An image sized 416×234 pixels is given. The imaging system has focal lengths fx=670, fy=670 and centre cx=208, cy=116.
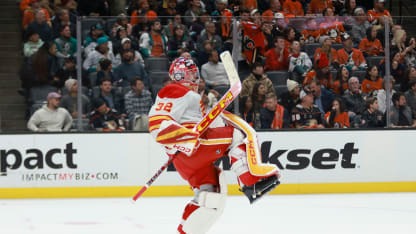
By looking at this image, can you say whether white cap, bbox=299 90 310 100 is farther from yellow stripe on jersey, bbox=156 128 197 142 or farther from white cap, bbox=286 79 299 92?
yellow stripe on jersey, bbox=156 128 197 142

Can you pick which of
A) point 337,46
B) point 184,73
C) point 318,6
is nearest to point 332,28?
point 337,46

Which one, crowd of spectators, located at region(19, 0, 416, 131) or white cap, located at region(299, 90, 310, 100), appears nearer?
crowd of spectators, located at region(19, 0, 416, 131)

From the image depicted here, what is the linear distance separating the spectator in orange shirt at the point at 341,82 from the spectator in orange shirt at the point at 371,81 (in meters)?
0.21

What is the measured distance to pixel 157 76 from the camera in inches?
280

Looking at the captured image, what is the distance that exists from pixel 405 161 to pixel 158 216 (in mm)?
3172

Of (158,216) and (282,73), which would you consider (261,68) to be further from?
(158,216)

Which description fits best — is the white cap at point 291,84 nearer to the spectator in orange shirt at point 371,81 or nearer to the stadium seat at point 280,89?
the stadium seat at point 280,89

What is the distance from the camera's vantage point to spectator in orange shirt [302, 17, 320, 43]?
7.42m

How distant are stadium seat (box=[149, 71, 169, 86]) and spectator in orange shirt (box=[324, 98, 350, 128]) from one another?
1.86 m

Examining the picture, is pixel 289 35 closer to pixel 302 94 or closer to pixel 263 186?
pixel 302 94

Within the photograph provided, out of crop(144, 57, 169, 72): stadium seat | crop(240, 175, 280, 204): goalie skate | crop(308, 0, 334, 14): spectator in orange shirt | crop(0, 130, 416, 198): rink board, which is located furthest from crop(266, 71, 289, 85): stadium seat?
crop(240, 175, 280, 204): goalie skate

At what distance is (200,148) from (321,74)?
143 inches

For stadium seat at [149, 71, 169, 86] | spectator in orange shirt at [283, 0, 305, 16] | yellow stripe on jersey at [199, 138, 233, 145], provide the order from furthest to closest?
1. spectator in orange shirt at [283, 0, 305, 16]
2. stadium seat at [149, 71, 169, 86]
3. yellow stripe on jersey at [199, 138, 233, 145]

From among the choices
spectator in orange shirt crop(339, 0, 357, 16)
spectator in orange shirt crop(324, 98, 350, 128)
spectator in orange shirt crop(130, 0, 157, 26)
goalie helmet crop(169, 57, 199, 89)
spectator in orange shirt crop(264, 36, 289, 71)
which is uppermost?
spectator in orange shirt crop(130, 0, 157, 26)
